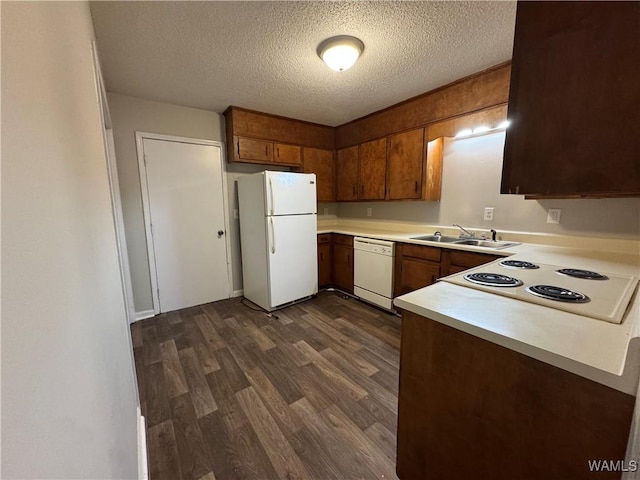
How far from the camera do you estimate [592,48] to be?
0.71 meters

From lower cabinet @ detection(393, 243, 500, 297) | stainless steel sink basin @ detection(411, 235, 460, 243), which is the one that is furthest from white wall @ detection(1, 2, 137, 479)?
stainless steel sink basin @ detection(411, 235, 460, 243)

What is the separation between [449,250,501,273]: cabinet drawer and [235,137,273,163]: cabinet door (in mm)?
2381

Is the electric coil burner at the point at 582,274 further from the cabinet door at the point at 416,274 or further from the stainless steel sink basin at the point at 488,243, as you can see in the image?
the cabinet door at the point at 416,274

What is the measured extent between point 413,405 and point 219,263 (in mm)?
2857

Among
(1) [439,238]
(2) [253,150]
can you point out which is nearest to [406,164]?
(1) [439,238]

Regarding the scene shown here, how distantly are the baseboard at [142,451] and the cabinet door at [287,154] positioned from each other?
111 inches

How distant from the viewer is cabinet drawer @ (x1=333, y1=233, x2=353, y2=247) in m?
3.37

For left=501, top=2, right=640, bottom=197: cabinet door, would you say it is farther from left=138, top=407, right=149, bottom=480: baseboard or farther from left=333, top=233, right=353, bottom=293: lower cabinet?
left=333, top=233, right=353, bottom=293: lower cabinet

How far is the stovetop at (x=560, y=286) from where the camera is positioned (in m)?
0.92

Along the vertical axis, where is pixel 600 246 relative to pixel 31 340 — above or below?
below

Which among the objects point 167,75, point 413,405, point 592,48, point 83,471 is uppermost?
point 167,75

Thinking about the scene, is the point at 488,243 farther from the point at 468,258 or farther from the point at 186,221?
the point at 186,221

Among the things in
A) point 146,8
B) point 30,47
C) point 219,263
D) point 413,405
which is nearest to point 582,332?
point 413,405

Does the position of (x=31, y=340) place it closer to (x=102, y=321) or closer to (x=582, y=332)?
(x=102, y=321)
